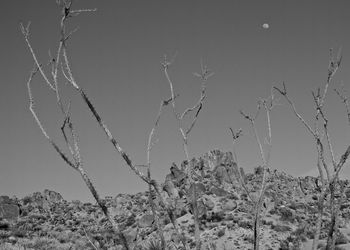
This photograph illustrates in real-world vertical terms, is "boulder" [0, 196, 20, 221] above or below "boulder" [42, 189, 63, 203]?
below

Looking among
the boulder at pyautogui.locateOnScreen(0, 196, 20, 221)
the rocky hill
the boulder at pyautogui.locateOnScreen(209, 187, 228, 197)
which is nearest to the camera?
the rocky hill

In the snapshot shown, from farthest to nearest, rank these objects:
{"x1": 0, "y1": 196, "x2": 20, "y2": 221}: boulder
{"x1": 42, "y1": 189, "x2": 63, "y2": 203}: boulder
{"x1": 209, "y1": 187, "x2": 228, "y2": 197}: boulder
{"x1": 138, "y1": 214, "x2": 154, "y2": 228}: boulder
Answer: {"x1": 42, "y1": 189, "x2": 63, "y2": 203}: boulder → {"x1": 209, "y1": 187, "x2": 228, "y2": 197}: boulder → {"x1": 0, "y1": 196, "x2": 20, "y2": 221}: boulder → {"x1": 138, "y1": 214, "x2": 154, "y2": 228}: boulder

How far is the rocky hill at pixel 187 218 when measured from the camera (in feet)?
76.5

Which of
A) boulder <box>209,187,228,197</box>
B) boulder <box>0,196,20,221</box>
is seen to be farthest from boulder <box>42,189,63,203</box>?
boulder <box>209,187,228,197</box>

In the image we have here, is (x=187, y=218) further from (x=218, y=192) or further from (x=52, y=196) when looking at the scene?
(x=52, y=196)

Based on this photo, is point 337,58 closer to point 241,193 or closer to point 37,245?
point 37,245

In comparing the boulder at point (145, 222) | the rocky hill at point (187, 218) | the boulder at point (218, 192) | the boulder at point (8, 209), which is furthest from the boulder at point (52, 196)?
the boulder at point (218, 192)

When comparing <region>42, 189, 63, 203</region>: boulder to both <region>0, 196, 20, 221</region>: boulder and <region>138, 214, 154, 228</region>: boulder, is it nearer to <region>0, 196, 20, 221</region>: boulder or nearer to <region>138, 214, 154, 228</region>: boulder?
<region>0, 196, 20, 221</region>: boulder

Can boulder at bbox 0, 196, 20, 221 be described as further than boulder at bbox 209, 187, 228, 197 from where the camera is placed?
No

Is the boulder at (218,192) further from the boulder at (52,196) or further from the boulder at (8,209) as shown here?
the boulder at (52,196)

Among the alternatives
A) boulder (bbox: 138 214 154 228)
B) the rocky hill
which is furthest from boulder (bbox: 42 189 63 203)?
boulder (bbox: 138 214 154 228)

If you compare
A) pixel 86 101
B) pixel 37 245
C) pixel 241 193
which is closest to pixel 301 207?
pixel 241 193

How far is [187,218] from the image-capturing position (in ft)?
105

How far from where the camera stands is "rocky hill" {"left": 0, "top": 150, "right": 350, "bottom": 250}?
2333 cm
